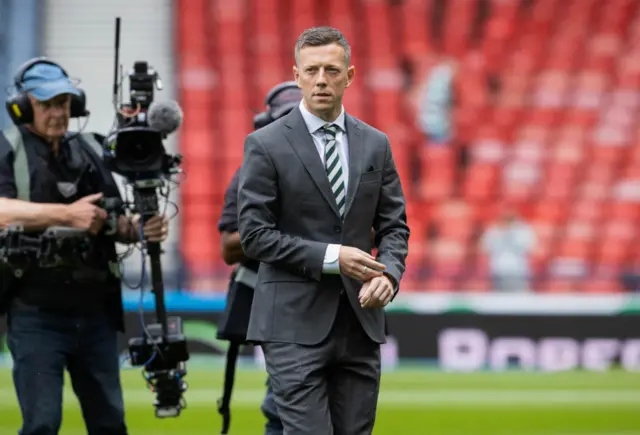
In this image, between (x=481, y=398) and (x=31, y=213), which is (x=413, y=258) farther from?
(x=31, y=213)

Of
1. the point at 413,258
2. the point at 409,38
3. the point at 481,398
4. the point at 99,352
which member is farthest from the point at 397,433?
the point at 409,38

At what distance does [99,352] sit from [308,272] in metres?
1.65

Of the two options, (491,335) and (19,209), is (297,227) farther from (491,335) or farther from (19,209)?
(491,335)

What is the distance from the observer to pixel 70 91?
18.0 feet

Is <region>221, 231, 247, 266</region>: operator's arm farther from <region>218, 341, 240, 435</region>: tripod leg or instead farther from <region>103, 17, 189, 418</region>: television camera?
<region>218, 341, 240, 435</region>: tripod leg

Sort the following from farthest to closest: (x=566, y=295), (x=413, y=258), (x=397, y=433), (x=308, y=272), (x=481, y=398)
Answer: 1. (x=413, y=258)
2. (x=566, y=295)
3. (x=481, y=398)
4. (x=397, y=433)
5. (x=308, y=272)

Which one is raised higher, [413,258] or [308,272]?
[308,272]

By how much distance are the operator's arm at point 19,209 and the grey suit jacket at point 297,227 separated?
1379mm

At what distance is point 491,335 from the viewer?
1158cm

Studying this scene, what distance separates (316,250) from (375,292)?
0.75 ft

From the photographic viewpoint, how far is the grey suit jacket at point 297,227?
413cm

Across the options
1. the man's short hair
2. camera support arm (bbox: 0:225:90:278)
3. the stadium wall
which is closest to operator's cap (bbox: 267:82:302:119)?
camera support arm (bbox: 0:225:90:278)

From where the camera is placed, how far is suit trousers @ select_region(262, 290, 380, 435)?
4.07 metres

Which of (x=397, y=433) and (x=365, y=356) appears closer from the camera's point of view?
(x=365, y=356)
